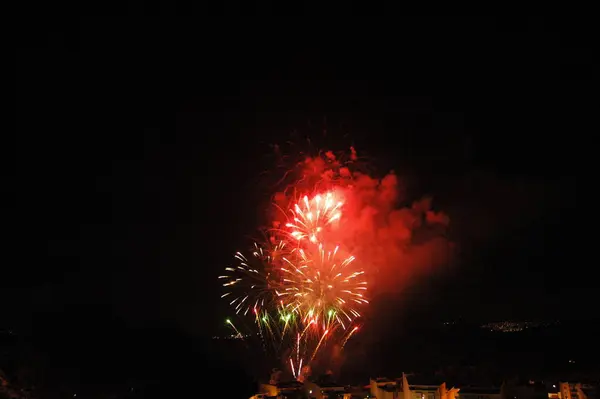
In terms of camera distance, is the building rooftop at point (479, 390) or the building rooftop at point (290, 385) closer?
the building rooftop at point (479, 390)

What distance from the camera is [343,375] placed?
2698 centimetres

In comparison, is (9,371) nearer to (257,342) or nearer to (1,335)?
(1,335)

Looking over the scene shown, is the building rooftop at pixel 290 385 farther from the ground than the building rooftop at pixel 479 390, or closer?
farther from the ground

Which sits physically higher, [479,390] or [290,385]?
[290,385]

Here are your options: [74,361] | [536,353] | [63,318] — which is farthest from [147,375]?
[536,353]

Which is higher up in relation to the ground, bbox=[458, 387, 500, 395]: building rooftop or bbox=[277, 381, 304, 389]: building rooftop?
bbox=[277, 381, 304, 389]: building rooftop

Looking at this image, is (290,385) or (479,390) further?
(290,385)

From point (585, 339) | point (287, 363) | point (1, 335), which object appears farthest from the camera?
point (585, 339)

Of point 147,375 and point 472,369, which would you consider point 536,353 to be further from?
point 147,375

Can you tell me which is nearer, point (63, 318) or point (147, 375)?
point (147, 375)

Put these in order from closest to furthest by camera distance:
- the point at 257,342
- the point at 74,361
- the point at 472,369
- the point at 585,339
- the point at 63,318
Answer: the point at 472,369 → the point at 74,361 → the point at 257,342 → the point at 63,318 → the point at 585,339

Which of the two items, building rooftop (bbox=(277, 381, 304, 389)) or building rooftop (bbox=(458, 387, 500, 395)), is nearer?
building rooftop (bbox=(458, 387, 500, 395))

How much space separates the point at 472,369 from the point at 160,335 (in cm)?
2960

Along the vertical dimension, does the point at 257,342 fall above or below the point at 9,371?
above
